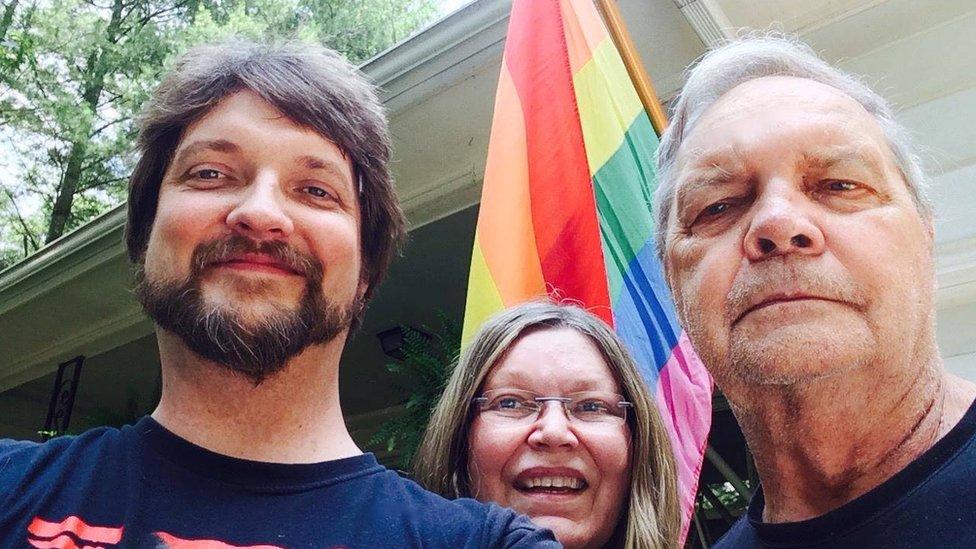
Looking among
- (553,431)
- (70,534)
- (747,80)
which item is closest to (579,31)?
(747,80)

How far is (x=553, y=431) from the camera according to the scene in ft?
5.52

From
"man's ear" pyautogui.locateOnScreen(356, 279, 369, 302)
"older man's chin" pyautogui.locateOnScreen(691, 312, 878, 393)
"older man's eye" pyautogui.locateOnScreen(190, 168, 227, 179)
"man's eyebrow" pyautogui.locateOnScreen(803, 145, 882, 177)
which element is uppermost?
"older man's eye" pyautogui.locateOnScreen(190, 168, 227, 179)

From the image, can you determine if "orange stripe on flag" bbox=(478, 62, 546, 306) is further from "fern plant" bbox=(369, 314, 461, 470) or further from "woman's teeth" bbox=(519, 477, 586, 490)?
"fern plant" bbox=(369, 314, 461, 470)

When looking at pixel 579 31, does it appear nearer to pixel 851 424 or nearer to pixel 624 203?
pixel 624 203

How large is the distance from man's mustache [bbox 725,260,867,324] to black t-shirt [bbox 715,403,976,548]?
27cm

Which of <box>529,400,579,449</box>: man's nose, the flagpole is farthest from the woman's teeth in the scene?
the flagpole

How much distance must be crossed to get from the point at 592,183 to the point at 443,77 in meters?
1.09

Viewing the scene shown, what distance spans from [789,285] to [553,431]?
0.70 m

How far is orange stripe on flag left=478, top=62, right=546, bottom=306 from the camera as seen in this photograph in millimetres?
2328

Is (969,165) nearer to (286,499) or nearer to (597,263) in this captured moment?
(597,263)

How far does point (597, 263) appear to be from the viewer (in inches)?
91.8

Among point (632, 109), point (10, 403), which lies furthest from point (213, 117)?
point (10, 403)

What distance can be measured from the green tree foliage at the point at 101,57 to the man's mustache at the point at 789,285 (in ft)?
22.9

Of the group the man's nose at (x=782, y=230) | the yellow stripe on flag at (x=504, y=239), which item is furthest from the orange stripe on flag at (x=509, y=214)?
the man's nose at (x=782, y=230)
